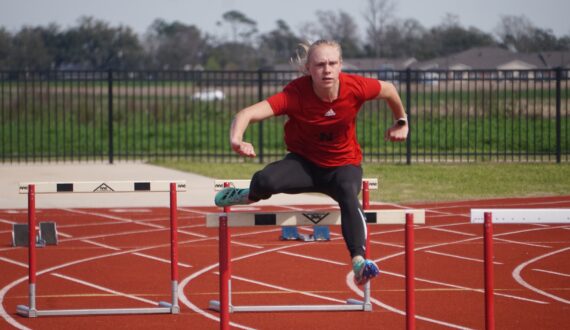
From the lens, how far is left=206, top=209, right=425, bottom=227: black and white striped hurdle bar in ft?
23.9

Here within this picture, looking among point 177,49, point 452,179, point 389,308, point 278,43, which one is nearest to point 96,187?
point 389,308

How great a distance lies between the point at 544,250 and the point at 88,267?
16.6 feet

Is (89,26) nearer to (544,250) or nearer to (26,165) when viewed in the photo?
(26,165)

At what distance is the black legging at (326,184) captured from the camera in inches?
280

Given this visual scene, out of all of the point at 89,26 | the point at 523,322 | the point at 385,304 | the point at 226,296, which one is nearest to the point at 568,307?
the point at 523,322

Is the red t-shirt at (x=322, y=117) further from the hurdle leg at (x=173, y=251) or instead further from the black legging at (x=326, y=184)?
the hurdle leg at (x=173, y=251)

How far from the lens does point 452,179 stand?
67.4 feet

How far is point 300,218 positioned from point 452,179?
44.3 ft

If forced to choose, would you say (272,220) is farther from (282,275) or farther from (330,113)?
(282,275)

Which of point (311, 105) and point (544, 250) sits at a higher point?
point (311, 105)

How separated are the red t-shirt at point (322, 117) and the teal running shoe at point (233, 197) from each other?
44 centimetres

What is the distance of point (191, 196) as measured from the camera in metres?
18.0

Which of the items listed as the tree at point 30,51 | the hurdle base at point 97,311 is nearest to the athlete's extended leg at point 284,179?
the hurdle base at point 97,311

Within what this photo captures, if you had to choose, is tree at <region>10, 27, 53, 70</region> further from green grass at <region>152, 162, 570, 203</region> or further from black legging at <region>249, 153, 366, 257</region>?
black legging at <region>249, 153, 366, 257</region>
